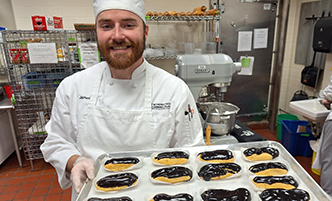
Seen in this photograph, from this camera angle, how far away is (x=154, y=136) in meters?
1.22

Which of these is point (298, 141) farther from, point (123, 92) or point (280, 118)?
point (123, 92)

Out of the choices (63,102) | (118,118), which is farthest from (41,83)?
(118,118)

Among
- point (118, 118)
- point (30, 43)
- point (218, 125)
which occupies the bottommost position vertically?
point (218, 125)

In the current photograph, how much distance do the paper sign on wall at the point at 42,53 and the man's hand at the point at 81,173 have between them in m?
2.13

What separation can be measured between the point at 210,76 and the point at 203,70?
81 mm

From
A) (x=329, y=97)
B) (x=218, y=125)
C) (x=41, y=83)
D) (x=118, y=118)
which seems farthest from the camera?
(x=41, y=83)

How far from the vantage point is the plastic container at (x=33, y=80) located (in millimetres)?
2777

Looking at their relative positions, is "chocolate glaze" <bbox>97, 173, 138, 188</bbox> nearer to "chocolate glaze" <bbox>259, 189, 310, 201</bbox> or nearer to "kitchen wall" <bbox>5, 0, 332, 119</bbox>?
"chocolate glaze" <bbox>259, 189, 310, 201</bbox>

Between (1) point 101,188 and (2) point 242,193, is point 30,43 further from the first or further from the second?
(2) point 242,193

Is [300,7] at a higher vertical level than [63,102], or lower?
higher

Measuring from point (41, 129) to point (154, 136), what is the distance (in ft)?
7.59

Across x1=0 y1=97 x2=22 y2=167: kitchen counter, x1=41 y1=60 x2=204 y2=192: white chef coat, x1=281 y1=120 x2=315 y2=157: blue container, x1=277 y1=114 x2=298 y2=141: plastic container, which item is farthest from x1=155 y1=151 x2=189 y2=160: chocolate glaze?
x1=277 y1=114 x2=298 y2=141: plastic container

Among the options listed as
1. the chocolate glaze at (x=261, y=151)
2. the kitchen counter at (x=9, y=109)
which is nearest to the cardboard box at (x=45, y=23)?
the kitchen counter at (x=9, y=109)

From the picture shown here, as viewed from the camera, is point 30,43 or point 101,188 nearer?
point 101,188
